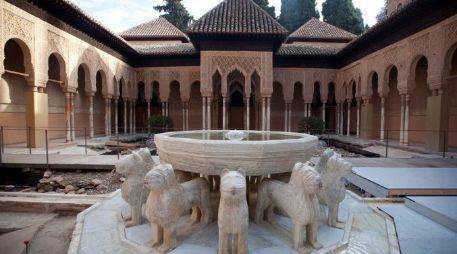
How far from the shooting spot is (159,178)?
8.38 ft

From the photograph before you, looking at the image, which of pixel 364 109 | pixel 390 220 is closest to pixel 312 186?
pixel 390 220

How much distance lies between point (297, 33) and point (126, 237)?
2438 cm

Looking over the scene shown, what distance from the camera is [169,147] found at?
3463 mm

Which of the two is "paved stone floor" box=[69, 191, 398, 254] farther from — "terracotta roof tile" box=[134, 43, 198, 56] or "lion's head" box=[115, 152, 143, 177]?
"terracotta roof tile" box=[134, 43, 198, 56]

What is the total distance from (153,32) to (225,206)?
23849mm

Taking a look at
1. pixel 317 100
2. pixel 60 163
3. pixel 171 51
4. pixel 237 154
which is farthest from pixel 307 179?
pixel 317 100

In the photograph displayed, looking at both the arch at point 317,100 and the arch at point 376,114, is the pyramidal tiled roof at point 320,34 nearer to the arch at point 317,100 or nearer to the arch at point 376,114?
the arch at point 317,100

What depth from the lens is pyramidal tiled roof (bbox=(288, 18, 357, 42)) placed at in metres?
23.1

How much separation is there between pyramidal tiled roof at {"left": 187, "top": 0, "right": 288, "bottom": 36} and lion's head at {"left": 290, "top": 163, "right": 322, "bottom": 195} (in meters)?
13.1

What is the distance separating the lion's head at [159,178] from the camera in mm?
2523

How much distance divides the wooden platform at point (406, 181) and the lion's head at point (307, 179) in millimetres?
2968

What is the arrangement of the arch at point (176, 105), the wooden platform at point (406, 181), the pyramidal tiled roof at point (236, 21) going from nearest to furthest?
the wooden platform at point (406, 181) → the pyramidal tiled roof at point (236, 21) → the arch at point (176, 105)

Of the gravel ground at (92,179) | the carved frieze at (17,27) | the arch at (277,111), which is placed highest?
the carved frieze at (17,27)

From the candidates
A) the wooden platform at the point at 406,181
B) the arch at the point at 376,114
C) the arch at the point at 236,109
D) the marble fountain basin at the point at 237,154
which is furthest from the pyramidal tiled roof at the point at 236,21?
the marble fountain basin at the point at 237,154
